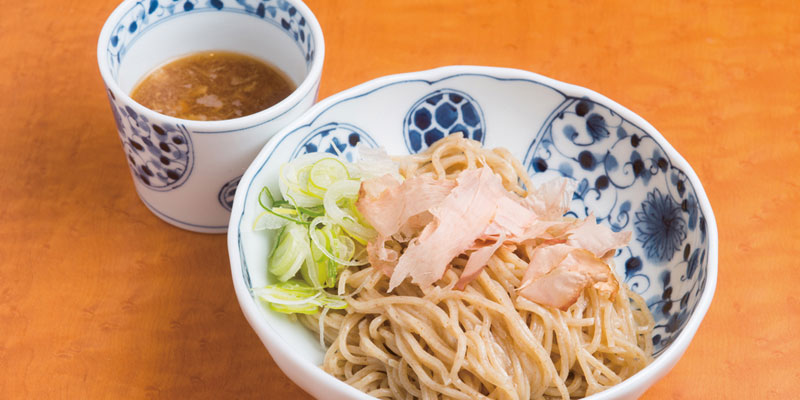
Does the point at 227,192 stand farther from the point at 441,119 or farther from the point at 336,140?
the point at 441,119

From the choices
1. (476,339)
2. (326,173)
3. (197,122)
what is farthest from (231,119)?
(476,339)

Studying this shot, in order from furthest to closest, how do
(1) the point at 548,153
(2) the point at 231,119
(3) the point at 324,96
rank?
(3) the point at 324,96 → (1) the point at 548,153 → (2) the point at 231,119

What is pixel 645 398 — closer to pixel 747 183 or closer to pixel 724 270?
pixel 724 270

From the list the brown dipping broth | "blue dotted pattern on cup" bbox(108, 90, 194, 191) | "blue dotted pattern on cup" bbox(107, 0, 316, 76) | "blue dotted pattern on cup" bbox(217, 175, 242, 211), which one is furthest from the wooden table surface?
"blue dotted pattern on cup" bbox(107, 0, 316, 76)

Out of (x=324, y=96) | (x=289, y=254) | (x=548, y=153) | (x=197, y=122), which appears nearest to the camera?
(x=289, y=254)

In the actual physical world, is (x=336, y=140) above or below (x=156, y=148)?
above

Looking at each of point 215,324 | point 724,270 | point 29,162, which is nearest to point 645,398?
point 724,270

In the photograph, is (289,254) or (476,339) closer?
(476,339)
